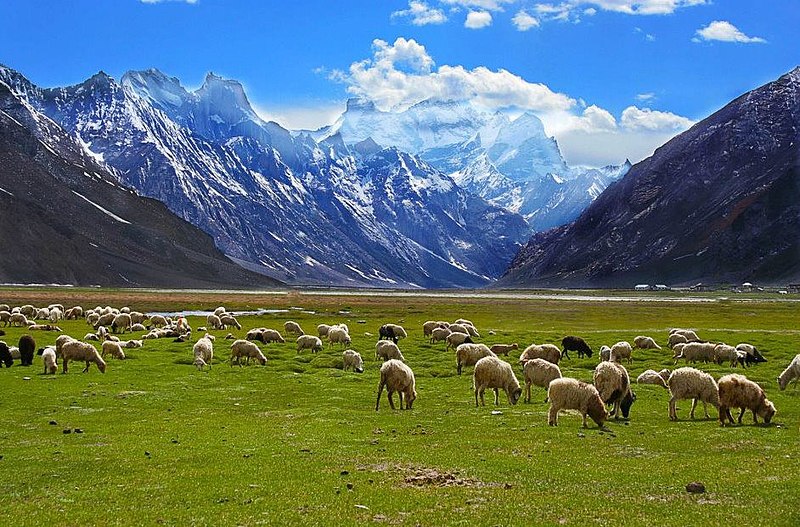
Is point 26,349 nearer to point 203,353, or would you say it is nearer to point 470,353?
point 203,353

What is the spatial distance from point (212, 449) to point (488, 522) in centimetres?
1028

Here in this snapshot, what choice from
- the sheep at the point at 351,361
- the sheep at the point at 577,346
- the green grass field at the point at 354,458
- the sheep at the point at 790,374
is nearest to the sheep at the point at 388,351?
the sheep at the point at 351,361

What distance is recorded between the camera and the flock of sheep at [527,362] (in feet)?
82.0

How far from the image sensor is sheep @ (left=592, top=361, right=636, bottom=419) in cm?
2647

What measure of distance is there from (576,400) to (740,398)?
6.13 m

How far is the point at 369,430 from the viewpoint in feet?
79.6

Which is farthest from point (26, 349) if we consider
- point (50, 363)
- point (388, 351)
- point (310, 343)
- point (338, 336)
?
point (338, 336)

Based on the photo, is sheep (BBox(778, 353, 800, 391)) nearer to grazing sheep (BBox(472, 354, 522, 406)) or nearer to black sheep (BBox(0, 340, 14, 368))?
grazing sheep (BBox(472, 354, 522, 406))

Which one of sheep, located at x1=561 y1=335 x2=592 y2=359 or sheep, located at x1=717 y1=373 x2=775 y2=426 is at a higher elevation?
sheep, located at x1=717 y1=373 x2=775 y2=426

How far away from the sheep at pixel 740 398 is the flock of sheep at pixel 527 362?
4 cm

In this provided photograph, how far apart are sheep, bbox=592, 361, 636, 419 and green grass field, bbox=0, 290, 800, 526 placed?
959 mm

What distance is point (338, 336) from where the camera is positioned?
2308 inches

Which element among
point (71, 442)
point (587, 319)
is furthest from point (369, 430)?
point (587, 319)

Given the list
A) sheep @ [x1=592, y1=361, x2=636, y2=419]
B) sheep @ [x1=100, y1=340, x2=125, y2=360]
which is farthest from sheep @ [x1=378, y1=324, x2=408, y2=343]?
sheep @ [x1=592, y1=361, x2=636, y2=419]
